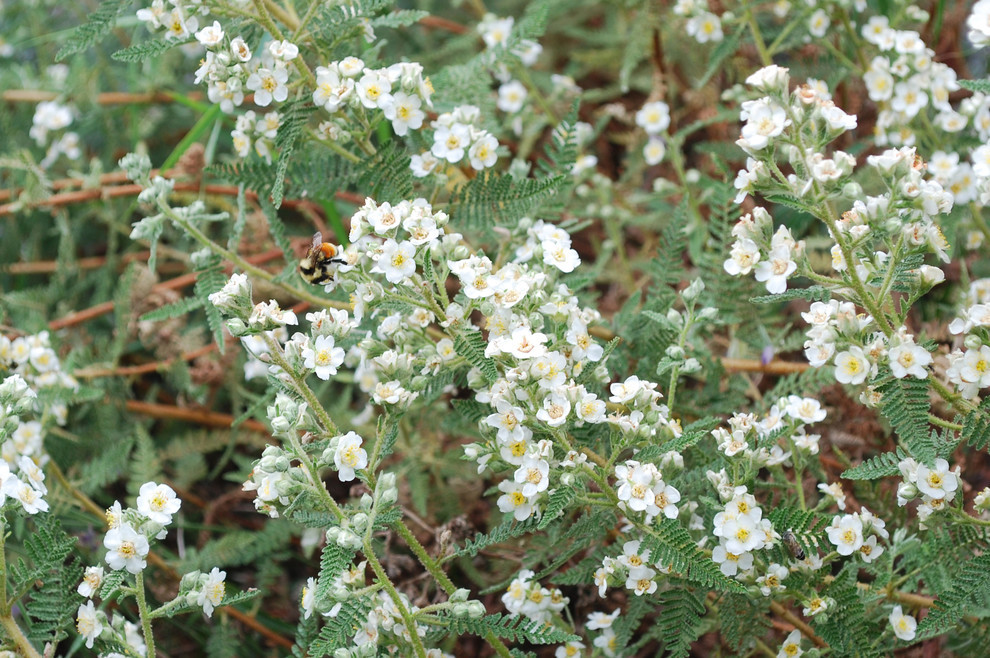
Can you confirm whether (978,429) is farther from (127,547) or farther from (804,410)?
(127,547)

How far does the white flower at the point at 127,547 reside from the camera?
7.37 feet

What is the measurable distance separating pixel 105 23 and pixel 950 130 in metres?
2.79

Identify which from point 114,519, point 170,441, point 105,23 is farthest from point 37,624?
point 105,23

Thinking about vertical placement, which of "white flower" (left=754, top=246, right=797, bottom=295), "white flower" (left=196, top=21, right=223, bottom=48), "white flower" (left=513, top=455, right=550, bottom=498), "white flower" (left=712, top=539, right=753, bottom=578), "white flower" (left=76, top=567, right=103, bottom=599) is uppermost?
"white flower" (left=196, top=21, right=223, bottom=48)

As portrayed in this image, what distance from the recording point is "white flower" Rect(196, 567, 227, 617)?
2.39 meters

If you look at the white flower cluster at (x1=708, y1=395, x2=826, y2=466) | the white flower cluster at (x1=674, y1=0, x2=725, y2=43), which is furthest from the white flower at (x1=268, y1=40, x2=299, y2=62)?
the white flower cluster at (x1=674, y1=0, x2=725, y2=43)

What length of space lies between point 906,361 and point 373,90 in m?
1.54

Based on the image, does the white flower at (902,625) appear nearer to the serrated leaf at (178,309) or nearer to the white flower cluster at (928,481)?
the white flower cluster at (928,481)

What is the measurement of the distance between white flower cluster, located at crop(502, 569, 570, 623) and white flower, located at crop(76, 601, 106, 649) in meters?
1.04

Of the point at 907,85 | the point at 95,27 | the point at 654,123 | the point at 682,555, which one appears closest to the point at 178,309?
the point at 95,27

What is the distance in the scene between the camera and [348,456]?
219 centimetres

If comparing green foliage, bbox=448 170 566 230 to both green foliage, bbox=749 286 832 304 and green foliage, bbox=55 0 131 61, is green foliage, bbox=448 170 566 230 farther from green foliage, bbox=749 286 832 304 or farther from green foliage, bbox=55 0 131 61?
green foliage, bbox=55 0 131 61

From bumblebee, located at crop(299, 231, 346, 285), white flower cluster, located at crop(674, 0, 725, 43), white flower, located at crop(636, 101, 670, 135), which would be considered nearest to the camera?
bumblebee, located at crop(299, 231, 346, 285)

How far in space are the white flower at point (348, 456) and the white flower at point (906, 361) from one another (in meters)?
1.25
